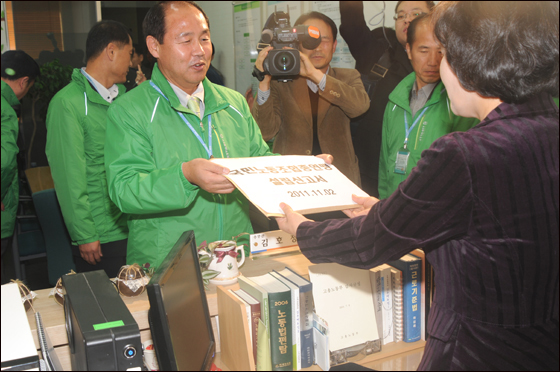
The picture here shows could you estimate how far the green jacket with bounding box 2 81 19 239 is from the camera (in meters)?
2.46

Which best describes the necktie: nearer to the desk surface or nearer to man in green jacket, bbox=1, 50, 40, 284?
the desk surface

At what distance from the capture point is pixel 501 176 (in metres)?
0.80

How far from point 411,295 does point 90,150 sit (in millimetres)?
1804

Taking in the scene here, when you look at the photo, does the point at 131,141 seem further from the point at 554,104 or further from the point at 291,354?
the point at 554,104

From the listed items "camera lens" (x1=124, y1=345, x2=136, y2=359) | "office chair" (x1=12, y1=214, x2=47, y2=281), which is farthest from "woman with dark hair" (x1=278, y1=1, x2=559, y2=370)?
"office chair" (x1=12, y1=214, x2=47, y2=281)

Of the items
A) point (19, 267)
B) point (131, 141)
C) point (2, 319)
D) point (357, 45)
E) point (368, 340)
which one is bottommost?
point (19, 267)

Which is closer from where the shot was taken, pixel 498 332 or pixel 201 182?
pixel 498 332

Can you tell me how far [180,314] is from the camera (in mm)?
890

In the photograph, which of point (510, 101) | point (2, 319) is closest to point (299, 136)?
point (510, 101)

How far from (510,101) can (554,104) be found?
0.09 metres

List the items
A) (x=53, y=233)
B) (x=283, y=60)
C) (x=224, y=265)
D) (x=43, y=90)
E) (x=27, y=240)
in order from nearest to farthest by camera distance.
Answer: (x=224, y=265), (x=283, y=60), (x=53, y=233), (x=27, y=240), (x=43, y=90)

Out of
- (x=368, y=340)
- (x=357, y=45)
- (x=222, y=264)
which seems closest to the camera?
(x=368, y=340)

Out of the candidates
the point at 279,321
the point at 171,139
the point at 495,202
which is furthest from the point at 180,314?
the point at 171,139

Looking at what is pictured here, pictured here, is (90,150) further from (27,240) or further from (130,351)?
(130,351)
